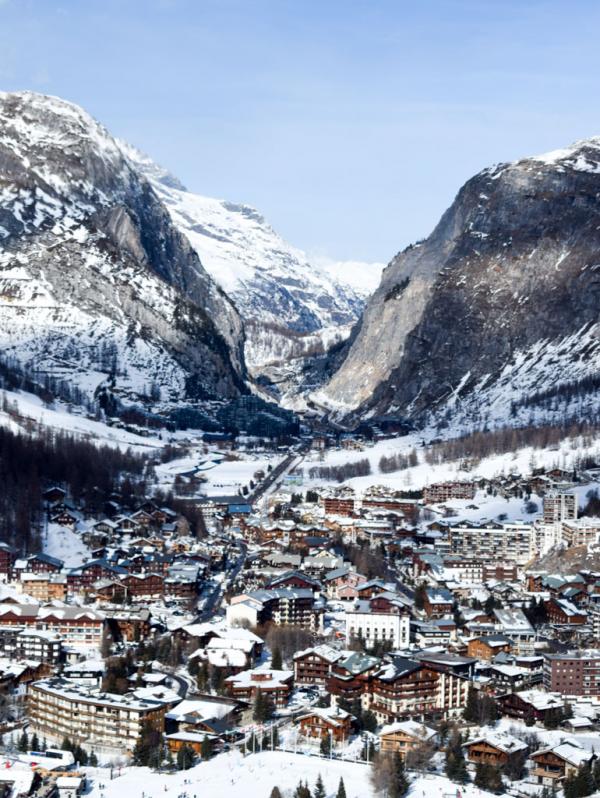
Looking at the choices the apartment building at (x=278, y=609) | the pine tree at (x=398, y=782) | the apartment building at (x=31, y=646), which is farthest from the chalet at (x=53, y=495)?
the pine tree at (x=398, y=782)

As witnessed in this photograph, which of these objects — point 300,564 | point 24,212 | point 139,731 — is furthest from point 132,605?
point 24,212

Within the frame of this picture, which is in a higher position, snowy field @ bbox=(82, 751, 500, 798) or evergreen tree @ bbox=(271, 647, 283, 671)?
evergreen tree @ bbox=(271, 647, 283, 671)

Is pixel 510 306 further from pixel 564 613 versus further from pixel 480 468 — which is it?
pixel 564 613

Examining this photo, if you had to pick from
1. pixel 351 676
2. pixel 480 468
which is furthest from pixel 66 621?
pixel 480 468

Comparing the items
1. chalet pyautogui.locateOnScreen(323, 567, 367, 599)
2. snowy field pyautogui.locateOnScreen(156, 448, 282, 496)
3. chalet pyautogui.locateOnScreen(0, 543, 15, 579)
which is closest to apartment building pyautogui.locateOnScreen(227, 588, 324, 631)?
chalet pyautogui.locateOnScreen(323, 567, 367, 599)

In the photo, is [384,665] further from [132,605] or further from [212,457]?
[212,457]

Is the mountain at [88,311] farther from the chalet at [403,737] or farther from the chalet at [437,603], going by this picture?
the chalet at [403,737]

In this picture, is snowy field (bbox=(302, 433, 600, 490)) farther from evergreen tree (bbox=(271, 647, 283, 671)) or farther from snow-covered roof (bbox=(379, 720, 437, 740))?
snow-covered roof (bbox=(379, 720, 437, 740))
